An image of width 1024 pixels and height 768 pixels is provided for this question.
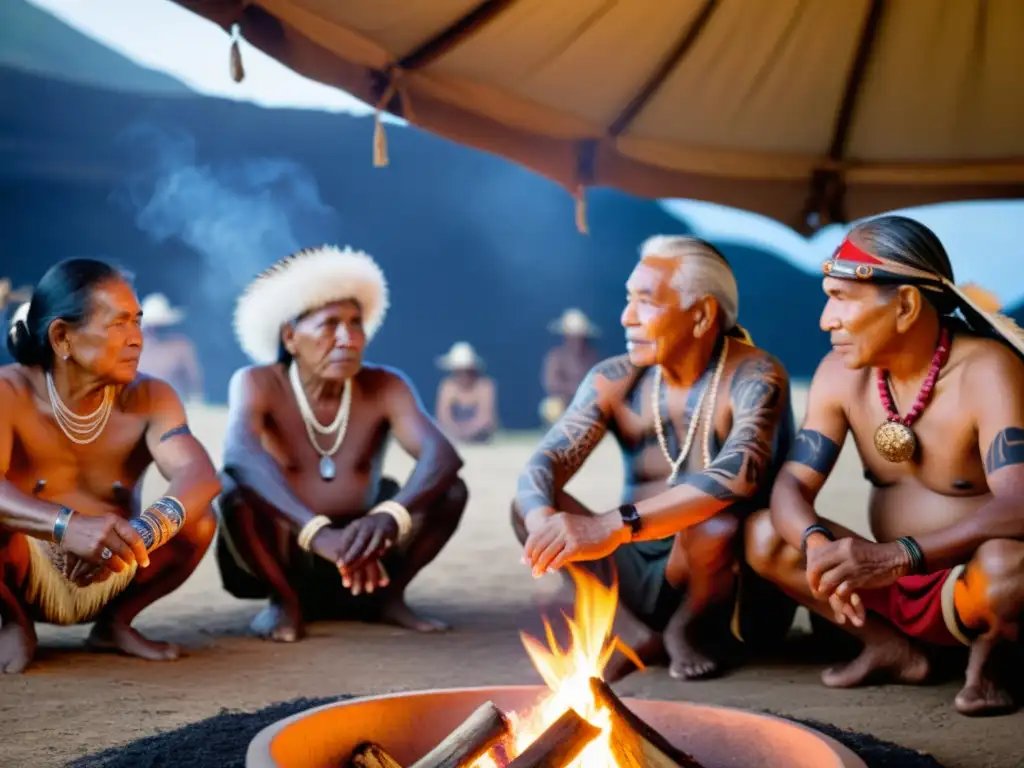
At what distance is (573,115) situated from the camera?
5703 millimetres

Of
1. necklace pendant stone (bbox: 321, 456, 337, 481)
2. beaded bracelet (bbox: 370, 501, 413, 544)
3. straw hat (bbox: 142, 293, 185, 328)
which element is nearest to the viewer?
beaded bracelet (bbox: 370, 501, 413, 544)

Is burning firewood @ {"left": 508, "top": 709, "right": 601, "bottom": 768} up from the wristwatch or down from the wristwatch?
down

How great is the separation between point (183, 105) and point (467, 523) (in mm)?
15292

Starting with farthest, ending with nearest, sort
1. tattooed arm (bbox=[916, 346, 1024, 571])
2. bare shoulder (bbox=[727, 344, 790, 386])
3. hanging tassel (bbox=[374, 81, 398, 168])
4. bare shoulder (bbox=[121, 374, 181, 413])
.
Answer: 1. hanging tassel (bbox=[374, 81, 398, 168])
2. bare shoulder (bbox=[121, 374, 181, 413])
3. bare shoulder (bbox=[727, 344, 790, 386])
4. tattooed arm (bbox=[916, 346, 1024, 571])

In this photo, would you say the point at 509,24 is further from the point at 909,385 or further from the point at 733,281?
the point at 909,385

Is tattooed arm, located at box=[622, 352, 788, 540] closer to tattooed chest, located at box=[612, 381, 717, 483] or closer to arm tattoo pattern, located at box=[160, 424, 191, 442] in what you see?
tattooed chest, located at box=[612, 381, 717, 483]

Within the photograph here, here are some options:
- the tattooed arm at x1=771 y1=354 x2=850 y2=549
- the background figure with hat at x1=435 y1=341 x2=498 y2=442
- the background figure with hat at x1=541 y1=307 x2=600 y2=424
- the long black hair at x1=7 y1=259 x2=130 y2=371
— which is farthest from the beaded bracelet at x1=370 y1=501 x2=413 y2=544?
the background figure with hat at x1=541 y1=307 x2=600 y2=424

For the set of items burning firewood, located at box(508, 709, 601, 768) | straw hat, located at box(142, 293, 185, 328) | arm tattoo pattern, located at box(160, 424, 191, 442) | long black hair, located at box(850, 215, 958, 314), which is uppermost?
straw hat, located at box(142, 293, 185, 328)

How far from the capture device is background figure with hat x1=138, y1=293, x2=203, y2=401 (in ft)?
59.2

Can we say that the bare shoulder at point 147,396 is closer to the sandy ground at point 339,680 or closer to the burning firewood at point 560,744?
the sandy ground at point 339,680

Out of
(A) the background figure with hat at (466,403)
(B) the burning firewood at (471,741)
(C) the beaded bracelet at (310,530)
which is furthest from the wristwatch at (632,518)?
(A) the background figure with hat at (466,403)

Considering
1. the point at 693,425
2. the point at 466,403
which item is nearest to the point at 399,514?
the point at 693,425

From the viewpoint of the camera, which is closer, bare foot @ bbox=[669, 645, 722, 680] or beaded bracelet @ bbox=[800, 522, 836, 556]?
beaded bracelet @ bbox=[800, 522, 836, 556]

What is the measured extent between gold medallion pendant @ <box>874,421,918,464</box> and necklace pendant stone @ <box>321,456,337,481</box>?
7.56ft
